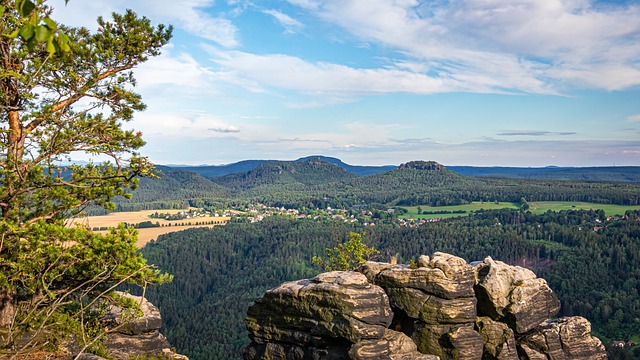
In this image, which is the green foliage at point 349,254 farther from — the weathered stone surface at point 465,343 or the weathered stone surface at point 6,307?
the weathered stone surface at point 6,307

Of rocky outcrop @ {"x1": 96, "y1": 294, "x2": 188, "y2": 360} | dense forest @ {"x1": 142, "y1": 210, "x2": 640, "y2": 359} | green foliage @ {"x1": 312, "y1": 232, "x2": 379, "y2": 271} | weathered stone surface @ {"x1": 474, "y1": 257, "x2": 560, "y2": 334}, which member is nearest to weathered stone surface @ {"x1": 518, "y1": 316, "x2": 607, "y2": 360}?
weathered stone surface @ {"x1": 474, "y1": 257, "x2": 560, "y2": 334}

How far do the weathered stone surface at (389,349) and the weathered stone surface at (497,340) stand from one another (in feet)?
15.5

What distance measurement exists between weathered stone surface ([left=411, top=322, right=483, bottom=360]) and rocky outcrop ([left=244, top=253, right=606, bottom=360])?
55mm

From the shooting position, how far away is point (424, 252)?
545ft

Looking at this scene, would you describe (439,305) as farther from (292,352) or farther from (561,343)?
(292,352)

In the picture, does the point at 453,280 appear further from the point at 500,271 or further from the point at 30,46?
the point at 30,46

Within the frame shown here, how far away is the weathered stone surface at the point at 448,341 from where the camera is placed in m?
24.2

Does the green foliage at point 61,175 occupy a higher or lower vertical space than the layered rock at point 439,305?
higher

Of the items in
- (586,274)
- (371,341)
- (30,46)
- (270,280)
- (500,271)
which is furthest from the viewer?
(270,280)

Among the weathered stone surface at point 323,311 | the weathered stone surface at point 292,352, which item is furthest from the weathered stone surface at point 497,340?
the weathered stone surface at point 292,352

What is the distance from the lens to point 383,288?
1005 inches

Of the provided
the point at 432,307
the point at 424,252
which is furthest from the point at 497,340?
the point at 424,252

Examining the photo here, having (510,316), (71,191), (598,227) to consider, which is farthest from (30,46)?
(598,227)

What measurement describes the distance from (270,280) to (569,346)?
131427mm
